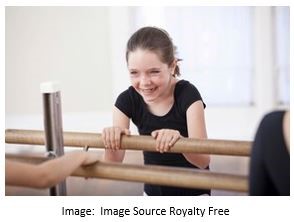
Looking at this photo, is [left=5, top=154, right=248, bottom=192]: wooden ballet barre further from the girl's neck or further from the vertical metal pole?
the girl's neck

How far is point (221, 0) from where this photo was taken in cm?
96

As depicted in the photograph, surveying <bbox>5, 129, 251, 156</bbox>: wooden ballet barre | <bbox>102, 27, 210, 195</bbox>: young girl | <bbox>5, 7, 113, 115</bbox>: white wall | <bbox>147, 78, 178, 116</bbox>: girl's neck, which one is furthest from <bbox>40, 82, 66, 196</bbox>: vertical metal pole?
<bbox>5, 7, 113, 115</bbox>: white wall

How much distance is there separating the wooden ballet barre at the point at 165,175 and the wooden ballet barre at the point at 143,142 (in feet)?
0.14

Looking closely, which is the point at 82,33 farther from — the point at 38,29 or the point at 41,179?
the point at 41,179

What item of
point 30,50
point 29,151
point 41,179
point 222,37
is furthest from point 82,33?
point 41,179

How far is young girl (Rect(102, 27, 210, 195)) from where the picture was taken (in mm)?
884

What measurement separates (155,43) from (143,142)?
0.90ft

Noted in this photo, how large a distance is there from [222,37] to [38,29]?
107 centimetres

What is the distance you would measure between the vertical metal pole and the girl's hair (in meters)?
0.24

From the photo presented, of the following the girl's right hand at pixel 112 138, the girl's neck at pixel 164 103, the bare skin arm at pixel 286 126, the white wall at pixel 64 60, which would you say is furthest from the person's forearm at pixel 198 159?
the white wall at pixel 64 60

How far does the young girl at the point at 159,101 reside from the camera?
884 mm

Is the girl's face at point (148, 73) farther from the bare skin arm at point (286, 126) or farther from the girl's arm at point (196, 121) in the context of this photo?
the bare skin arm at point (286, 126)

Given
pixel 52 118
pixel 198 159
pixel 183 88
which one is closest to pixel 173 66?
pixel 183 88

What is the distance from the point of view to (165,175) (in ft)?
2.12
